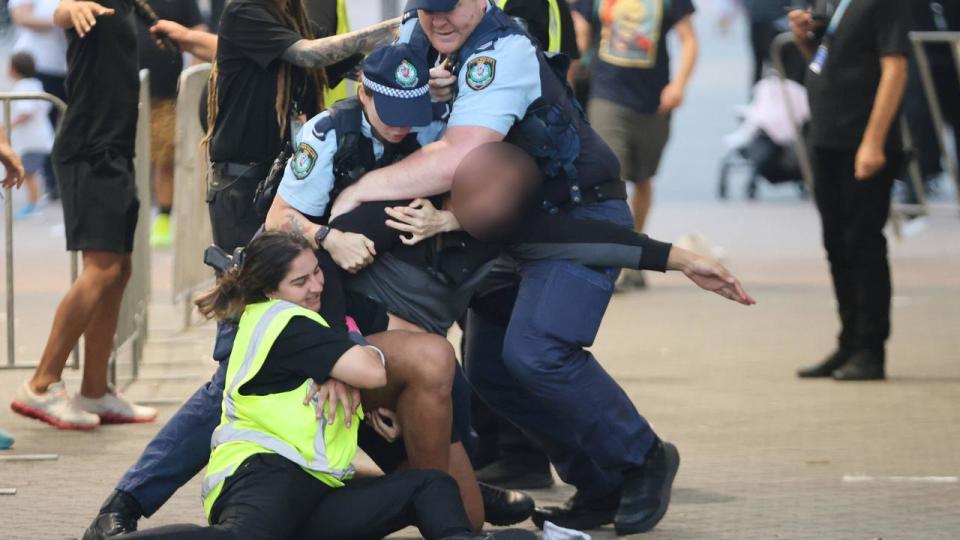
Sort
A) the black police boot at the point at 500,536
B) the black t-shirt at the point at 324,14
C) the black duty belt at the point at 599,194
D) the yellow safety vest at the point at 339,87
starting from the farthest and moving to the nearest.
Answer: the black t-shirt at the point at 324,14, the yellow safety vest at the point at 339,87, the black duty belt at the point at 599,194, the black police boot at the point at 500,536

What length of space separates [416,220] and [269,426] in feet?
2.28

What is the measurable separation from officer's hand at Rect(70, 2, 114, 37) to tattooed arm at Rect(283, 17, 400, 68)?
2.85ft

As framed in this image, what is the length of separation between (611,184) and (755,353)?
3.58m

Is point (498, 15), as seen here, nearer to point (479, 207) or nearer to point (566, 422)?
point (479, 207)

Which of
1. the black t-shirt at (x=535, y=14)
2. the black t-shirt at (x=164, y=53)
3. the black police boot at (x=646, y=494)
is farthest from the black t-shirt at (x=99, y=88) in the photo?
the black t-shirt at (x=164, y=53)

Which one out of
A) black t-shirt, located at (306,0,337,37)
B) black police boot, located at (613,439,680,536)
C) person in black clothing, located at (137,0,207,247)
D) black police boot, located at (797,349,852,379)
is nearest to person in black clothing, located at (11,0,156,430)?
black t-shirt, located at (306,0,337,37)

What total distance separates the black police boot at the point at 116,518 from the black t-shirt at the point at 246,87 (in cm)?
153

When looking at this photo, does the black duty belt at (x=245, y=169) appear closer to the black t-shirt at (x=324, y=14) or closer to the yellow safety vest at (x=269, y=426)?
the black t-shirt at (x=324, y=14)

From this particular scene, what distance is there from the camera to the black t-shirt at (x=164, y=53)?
11977mm

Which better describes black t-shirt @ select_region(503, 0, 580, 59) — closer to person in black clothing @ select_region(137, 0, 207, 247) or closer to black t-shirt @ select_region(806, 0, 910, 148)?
black t-shirt @ select_region(806, 0, 910, 148)

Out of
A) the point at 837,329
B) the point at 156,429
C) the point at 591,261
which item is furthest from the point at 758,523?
the point at 837,329

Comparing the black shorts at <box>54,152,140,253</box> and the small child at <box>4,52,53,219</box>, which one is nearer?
the black shorts at <box>54,152,140,253</box>

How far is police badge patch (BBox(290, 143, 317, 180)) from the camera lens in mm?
5492

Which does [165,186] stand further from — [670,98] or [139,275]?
[139,275]
